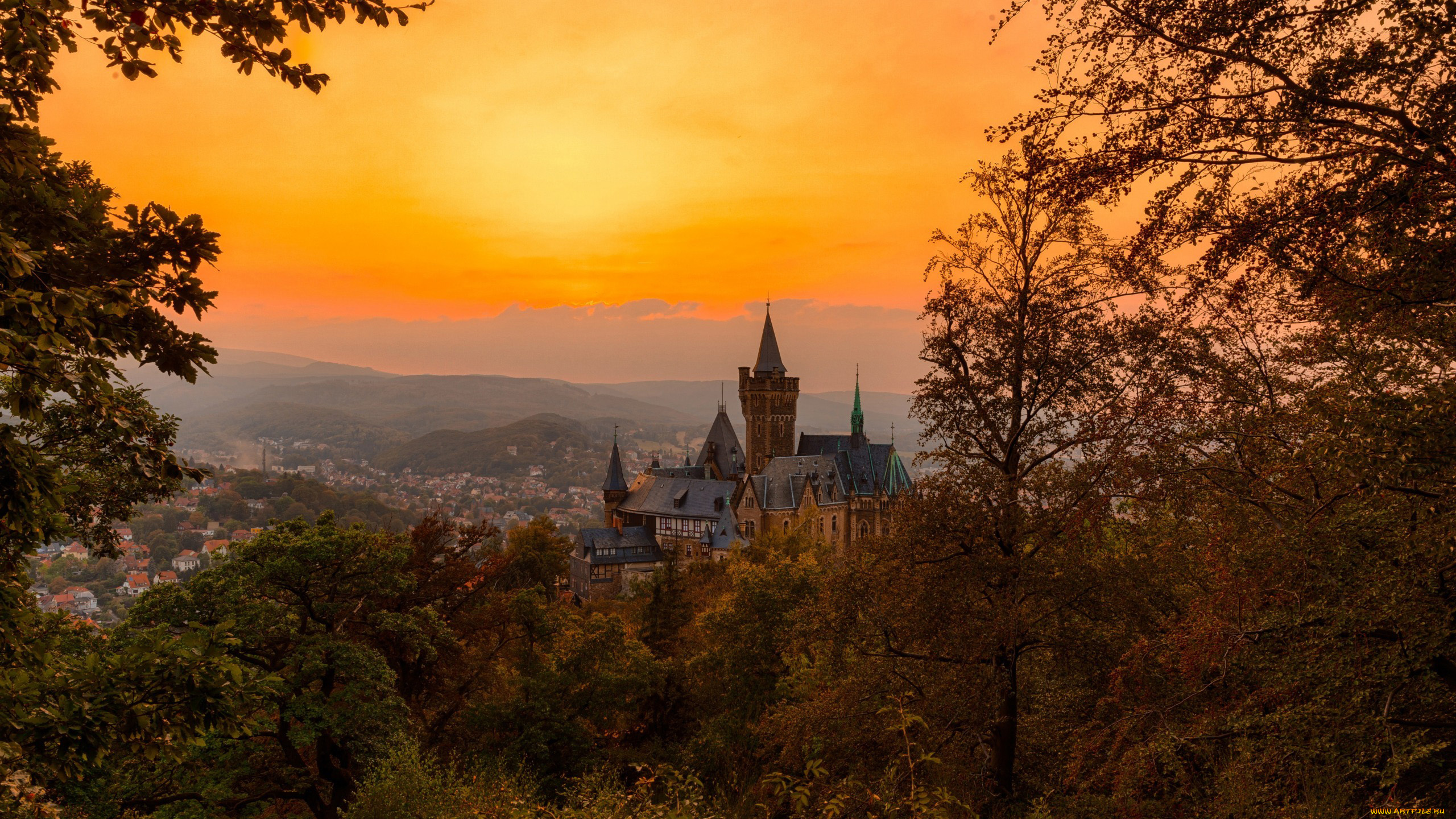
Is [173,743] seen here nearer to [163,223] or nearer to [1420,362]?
[163,223]

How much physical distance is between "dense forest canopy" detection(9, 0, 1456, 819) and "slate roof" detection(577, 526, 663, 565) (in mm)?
51569

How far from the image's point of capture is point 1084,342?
1174 cm

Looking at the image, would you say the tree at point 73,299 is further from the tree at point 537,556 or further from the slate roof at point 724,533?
the slate roof at point 724,533

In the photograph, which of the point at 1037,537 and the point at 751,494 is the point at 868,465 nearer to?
the point at 751,494

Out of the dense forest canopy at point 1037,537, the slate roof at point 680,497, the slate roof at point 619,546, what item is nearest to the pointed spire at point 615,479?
the slate roof at point 680,497

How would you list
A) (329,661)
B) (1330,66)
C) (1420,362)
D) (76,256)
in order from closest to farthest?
(1330,66) → (76,256) → (1420,362) → (329,661)

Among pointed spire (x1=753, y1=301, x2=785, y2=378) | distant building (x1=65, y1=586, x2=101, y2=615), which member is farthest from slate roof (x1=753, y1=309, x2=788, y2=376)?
distant building (x1=65, y1=586, x2=101, y2=615)

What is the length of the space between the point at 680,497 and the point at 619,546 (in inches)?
297

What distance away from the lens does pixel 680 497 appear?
248 ft

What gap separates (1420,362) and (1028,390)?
5.08m

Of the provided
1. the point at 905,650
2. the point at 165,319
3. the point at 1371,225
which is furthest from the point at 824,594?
the point at 165,319

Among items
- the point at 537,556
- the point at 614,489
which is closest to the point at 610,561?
the point at 614,489

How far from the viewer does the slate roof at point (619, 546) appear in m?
72.9

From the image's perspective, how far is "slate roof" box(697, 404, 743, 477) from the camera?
275 feet
